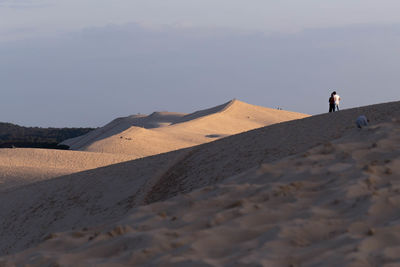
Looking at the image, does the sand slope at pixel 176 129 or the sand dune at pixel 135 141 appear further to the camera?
the sand slope at pixel 176 129

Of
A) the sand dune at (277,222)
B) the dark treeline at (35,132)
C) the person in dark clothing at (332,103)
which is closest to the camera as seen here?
the sand dune at (277,222)

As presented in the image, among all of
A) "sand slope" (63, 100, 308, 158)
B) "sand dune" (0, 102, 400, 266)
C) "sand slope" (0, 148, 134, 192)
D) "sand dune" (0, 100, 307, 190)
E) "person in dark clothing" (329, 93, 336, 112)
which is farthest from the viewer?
"sand slope" (63, 100, 308, 158)

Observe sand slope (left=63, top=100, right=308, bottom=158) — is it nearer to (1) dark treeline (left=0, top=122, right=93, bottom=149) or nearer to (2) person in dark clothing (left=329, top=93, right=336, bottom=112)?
(1) dark treeline (left=0, top=122, right=93, bottom=149)

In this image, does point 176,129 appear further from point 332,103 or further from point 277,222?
point 277,222

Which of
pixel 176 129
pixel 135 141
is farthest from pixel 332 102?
pixel 176 129

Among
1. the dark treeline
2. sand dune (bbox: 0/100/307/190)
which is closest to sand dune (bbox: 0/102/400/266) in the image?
sand dune (bbox: 0/100/307/190)

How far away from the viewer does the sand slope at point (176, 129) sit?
3653cm

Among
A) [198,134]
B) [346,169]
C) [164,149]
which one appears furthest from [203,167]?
[198,134]

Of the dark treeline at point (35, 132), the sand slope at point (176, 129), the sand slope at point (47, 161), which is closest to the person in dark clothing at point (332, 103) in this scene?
the sand slope at point (47, 161)

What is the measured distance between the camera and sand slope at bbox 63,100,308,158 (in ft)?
120

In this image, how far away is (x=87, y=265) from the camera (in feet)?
17.2

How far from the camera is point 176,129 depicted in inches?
1815

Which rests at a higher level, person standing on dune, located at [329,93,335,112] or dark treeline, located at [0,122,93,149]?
dark treeline, located at [0,122,93,149]

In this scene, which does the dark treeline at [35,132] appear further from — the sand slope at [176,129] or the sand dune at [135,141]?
the sand slope at [176,129]
